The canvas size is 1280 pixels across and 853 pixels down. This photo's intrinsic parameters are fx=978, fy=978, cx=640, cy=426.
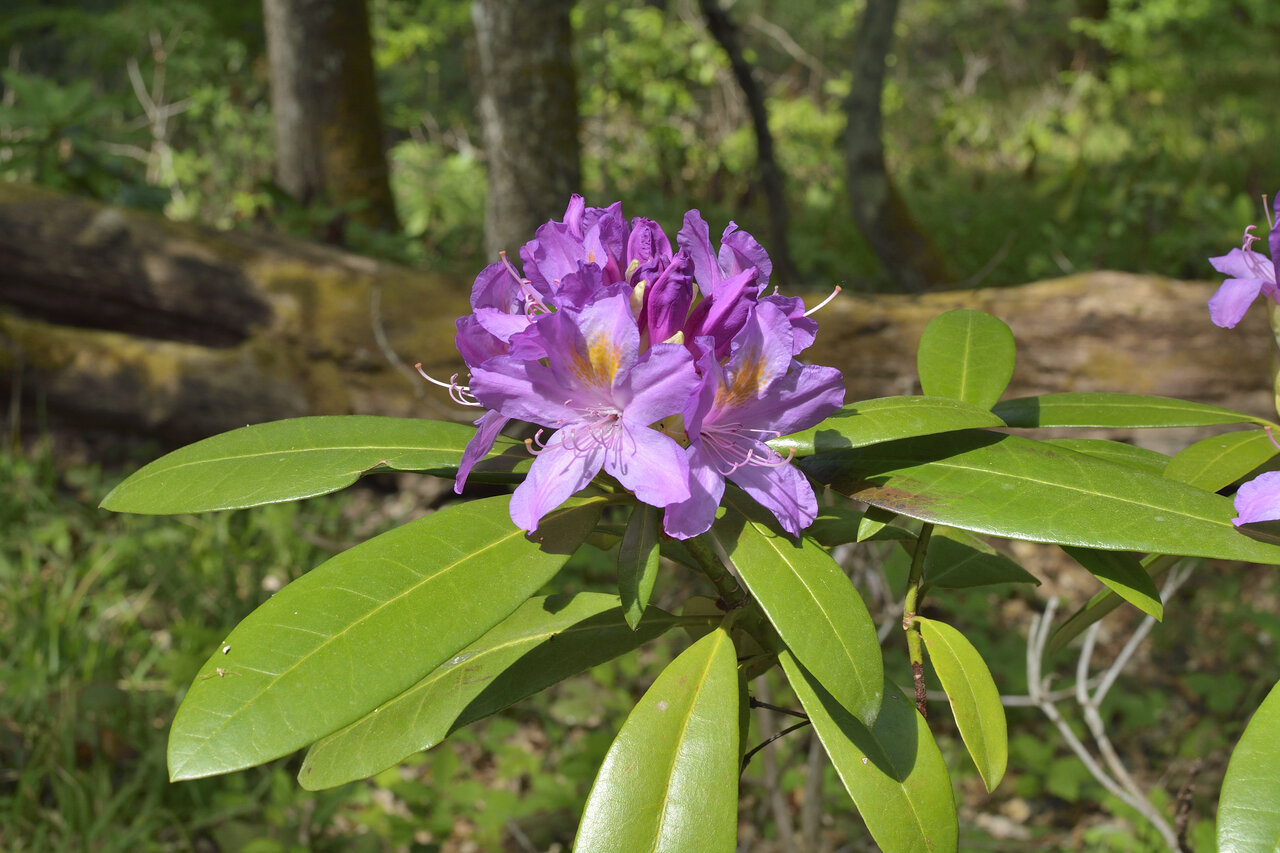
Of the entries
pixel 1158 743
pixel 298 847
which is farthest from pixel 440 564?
pixel 1158 743

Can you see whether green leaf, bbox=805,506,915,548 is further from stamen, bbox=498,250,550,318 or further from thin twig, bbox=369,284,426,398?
thin twig, bbox=369,284,426,398

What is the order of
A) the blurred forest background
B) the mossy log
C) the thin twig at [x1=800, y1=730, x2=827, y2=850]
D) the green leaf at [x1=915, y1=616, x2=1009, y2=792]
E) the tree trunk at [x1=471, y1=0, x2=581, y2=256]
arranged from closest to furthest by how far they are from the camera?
the green leaf at [x1=915, y1=616, x2=1009, y2=792] → the thin twig at [x1=800, y1=730, x2=827, y2=850] → the blurred forest background → the mossy log → the tree trunk at [x1=471, y1=0, x2=581, y2=256]

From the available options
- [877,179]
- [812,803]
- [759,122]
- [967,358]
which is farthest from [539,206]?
[967,358]

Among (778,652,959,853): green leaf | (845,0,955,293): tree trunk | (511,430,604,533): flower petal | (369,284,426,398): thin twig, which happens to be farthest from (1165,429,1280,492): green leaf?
(845,0,955,293): tree trunk

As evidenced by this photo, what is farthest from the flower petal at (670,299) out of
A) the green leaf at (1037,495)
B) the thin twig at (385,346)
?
the thin twig at (385,346)

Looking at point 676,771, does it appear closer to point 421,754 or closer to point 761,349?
point 761,349

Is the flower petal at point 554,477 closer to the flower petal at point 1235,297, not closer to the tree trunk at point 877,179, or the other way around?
the flower petal at point 1235,297

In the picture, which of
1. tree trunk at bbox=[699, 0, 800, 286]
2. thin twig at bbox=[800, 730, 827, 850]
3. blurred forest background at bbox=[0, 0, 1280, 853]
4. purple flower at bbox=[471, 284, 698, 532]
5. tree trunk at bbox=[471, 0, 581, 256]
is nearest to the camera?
purple flower at bbox=[471, 284, 698, 532]
